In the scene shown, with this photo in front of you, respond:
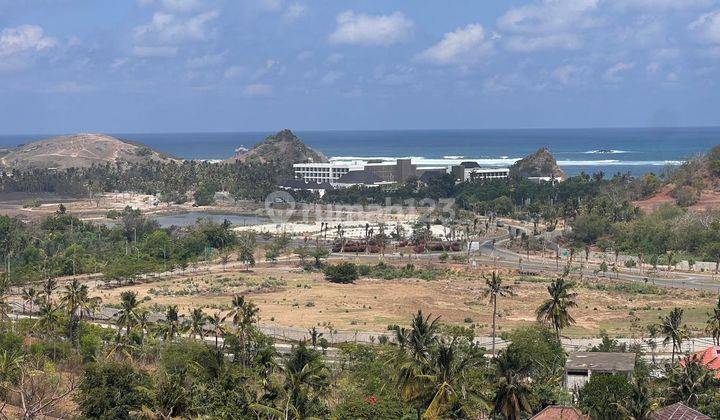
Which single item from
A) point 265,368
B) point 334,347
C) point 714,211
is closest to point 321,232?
point 714,211

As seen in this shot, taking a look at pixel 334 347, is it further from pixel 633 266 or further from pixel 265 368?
pixel 633 266

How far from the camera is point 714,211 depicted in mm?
135500

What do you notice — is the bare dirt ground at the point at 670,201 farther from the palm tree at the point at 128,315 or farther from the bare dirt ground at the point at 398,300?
the palm tree at the point at 128,315

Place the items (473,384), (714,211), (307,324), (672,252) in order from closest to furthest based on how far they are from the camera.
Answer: (473,384), (307,324), (672,252), (714,211)

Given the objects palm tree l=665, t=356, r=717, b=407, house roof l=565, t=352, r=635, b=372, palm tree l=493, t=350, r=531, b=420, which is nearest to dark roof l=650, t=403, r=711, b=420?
palm tree l=665, t=356, r=717, b=407

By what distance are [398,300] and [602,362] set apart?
38885 mm

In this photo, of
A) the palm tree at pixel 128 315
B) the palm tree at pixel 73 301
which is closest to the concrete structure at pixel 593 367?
the palm tree at pixel 128 315

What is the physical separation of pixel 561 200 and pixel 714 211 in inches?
1531

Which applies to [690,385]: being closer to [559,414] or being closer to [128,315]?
[559,414]

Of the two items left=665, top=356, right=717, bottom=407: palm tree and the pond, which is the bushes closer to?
left=665, top=356, right=717, bottom=407: palm tree

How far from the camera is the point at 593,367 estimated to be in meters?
47.6

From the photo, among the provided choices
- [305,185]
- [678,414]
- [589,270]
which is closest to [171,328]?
[678,414]

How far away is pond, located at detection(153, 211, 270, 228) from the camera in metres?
156

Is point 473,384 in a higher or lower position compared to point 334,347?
higher
